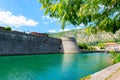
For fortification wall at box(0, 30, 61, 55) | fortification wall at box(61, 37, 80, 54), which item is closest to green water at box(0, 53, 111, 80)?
fortification wall at box(0, 30, 61, 55)

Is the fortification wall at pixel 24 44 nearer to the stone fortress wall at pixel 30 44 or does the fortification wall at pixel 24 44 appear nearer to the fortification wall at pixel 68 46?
the stone fortress wall at pixel 30 44

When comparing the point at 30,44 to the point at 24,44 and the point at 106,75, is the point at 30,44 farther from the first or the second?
the point at 106,75

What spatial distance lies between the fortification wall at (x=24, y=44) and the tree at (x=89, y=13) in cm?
4322

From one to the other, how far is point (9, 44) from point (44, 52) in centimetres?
2159

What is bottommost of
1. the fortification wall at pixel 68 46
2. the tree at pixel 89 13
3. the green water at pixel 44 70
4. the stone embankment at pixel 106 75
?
the green water at pixel 44 70

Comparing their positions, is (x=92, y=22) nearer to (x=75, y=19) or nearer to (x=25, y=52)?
(x=75, y=19)

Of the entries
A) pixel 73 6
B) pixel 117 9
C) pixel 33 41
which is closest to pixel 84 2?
pixel 73 6

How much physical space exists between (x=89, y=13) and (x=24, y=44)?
54.2m

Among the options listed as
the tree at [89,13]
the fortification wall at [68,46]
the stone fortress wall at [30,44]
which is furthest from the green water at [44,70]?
the fortification wall at [68,46]

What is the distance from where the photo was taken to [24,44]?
204ft

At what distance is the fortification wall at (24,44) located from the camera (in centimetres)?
5262

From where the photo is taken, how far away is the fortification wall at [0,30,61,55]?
52625mm

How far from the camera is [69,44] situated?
297 ft

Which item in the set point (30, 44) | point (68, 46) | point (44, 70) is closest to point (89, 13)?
point (44, 70)
